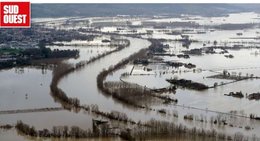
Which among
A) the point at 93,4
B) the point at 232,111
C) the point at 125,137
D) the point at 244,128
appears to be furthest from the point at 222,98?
the point at 93,4

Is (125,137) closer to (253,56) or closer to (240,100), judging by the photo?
(240,100)

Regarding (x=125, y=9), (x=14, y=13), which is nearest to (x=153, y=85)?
(x=14, y=13)

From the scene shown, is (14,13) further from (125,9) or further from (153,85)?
(125,9)

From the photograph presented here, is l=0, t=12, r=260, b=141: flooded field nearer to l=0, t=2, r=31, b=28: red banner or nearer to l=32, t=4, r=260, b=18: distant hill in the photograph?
l=0, t=2, r=31, b=28: red banner

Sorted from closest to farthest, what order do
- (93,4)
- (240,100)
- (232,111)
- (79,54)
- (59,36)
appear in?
(232,111) → (240,100) → (79,54) → (59,36) → (93,4)

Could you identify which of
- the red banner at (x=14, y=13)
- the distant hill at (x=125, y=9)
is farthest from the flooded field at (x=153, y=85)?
the distant hill at (x=125, y=9)

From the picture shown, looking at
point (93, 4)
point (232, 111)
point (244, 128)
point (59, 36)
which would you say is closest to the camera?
point (244, 128)
